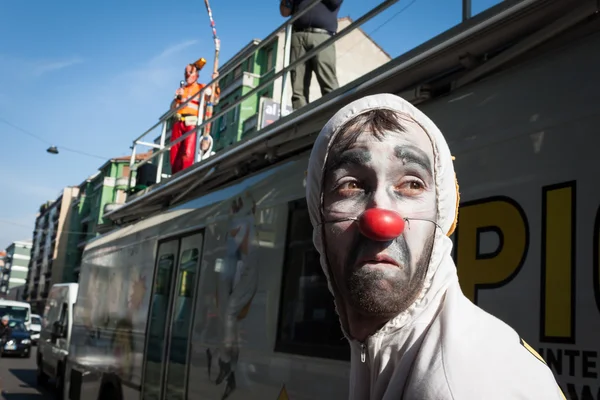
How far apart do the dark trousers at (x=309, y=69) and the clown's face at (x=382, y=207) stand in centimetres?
400

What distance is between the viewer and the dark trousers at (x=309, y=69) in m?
5.36

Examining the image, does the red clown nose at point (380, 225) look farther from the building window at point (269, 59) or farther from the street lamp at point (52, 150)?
the street lamp at point (52, 150)

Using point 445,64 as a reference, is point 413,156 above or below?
below

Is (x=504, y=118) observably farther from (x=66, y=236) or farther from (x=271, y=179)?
(x=66, y=236)

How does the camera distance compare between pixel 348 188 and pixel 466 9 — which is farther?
pixel 466 9

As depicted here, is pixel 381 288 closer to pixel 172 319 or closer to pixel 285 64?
pixel 285 64

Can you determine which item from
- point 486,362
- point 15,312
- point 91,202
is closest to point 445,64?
point 486,362

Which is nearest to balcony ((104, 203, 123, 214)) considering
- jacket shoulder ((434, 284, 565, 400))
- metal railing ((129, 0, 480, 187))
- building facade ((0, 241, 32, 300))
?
metal railing ((129, 0, 480, 187))

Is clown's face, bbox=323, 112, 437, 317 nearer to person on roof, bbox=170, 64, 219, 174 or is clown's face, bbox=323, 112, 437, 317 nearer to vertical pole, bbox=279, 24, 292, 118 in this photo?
vertical pole, bbox=279, 24, 292, 118

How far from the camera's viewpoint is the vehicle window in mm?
3373

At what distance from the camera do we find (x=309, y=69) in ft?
18.0

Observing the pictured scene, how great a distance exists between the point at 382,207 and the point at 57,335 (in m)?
13.6

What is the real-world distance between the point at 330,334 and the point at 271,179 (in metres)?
1.35

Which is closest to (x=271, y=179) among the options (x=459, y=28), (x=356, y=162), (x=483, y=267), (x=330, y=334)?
(x=330, y=334)
